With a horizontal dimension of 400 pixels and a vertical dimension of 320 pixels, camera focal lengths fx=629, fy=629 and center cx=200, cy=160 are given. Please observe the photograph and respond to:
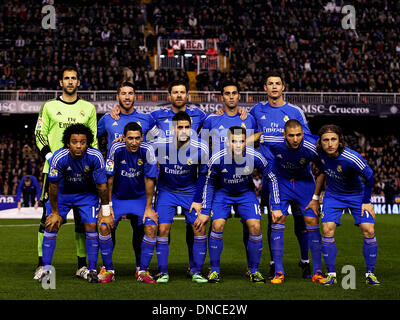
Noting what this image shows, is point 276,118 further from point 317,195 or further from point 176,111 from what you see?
point 176,111

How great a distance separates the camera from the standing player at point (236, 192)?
7.88 meters

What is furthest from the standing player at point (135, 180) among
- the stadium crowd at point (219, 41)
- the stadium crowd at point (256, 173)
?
the stadium crowd at point (219, 41)

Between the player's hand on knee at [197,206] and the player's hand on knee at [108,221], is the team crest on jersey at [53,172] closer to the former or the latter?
the player's hand on knee at [108,221]

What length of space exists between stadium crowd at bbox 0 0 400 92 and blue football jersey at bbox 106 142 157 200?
22.2 metres

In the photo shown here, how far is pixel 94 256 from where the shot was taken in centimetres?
789

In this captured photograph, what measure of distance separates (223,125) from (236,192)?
3.46 ft

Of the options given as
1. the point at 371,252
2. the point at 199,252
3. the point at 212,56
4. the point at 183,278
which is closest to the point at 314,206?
the point at 371,252

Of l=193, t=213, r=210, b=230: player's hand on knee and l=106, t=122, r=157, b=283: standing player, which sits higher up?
l=106, t=122, r=157, b=283: standing player

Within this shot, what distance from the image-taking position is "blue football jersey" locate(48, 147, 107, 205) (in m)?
7.82

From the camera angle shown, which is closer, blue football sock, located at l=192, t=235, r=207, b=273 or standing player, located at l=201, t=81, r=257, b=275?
blue football sock, located at l=192, t=235, r=207, b=273

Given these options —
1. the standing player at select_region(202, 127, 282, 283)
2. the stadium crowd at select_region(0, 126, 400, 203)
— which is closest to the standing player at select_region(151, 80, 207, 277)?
the standing player at select_region(202, 127, 282, 283)

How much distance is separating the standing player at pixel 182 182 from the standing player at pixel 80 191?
69 cm

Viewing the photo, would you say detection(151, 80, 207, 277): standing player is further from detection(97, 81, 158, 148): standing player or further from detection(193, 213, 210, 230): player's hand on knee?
detection(193, 213, 210, 230): player's hand on knee

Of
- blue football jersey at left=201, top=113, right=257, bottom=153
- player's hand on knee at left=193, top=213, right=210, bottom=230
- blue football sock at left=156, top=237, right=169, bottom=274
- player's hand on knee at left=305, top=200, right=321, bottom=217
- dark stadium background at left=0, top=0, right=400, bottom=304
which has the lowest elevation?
blue football sock at left=156, top=237, right=169, bottom=274
